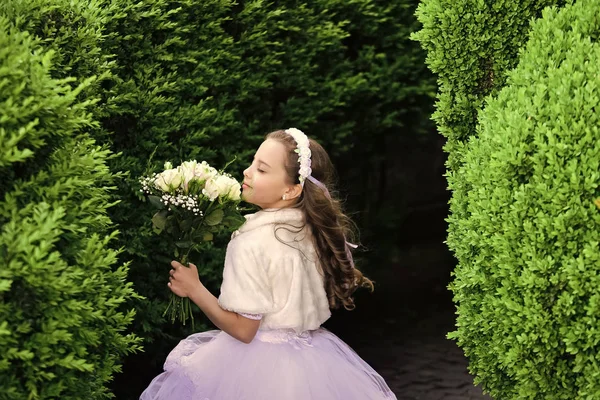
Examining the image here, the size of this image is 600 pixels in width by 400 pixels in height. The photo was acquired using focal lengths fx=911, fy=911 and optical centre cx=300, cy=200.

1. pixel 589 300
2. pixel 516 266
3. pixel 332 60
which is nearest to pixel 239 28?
pixel 332 60

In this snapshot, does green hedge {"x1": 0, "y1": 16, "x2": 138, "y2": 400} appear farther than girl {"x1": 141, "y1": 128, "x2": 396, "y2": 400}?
No

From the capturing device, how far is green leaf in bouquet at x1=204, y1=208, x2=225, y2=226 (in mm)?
4441

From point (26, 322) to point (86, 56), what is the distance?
1888 mm

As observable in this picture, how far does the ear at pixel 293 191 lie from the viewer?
184 inches

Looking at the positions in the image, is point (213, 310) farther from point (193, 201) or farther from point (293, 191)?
point (293, 191)

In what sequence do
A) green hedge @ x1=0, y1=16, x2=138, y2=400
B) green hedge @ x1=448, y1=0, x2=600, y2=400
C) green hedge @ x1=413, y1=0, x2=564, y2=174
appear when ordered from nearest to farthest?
1. green hedge @ x1=0, y1=16, x2=138, y2=400
2. green hedge @ x1=448, y1=0, x2=600, y2=400
3. green hedge @ x1=413, y1=0, x2=564, y2=174

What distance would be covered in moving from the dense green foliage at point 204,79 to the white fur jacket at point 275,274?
3.32 ft

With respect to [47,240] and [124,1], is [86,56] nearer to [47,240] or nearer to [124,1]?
[124,1]

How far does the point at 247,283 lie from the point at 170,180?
0.62m

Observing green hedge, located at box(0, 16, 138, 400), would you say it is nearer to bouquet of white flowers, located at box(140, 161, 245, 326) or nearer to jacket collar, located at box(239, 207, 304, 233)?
bouquet of white flowers, located at box(140, 161, 245, 326)

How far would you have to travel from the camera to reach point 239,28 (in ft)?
21.4

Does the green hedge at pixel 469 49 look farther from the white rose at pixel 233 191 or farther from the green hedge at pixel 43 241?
the green hedge at pixel 43 241

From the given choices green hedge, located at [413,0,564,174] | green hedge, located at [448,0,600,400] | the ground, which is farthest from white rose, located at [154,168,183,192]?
the ground

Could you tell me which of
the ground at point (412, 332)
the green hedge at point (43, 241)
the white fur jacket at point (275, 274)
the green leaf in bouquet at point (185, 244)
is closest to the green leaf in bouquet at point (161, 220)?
the green leaf in bouquet at point (185, 244)
